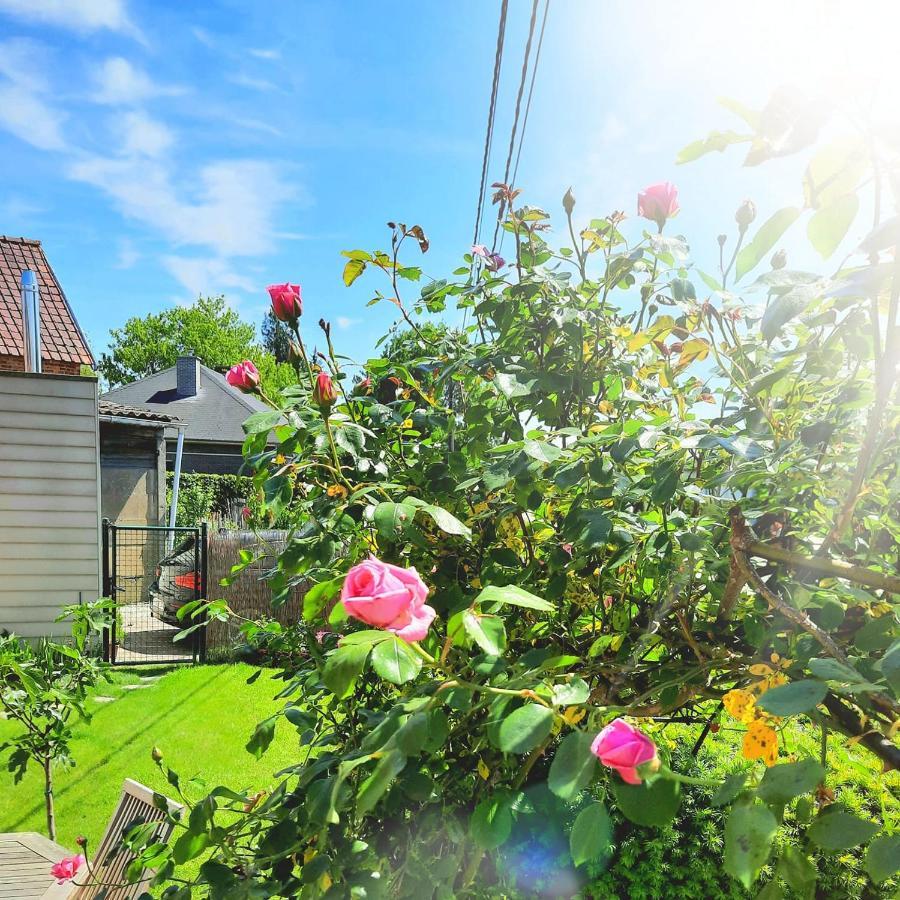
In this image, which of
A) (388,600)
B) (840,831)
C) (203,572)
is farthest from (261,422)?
(203,572)

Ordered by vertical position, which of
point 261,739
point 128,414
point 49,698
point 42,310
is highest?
point 42,310

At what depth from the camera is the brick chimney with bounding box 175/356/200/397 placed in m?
20.9

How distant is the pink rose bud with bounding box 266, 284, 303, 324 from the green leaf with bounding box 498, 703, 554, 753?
902mm

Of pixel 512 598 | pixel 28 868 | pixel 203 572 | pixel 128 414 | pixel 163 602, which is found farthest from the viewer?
pixel 128 414

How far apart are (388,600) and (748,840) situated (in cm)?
33

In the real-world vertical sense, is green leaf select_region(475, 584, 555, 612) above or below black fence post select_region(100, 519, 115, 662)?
above

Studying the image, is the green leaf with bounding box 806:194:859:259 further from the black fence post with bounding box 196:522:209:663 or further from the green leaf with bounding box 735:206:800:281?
the black fence post with bounding box 196:522:209:663

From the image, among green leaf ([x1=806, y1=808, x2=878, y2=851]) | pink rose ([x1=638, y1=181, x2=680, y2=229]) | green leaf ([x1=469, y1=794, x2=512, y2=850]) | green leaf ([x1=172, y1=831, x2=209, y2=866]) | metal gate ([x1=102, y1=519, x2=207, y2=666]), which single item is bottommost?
metal gate ([x1=102, y1=519, x2=207, y2=666])

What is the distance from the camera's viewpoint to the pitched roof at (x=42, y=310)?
9.91 metres

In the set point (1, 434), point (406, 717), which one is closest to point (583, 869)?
point (406, 717)

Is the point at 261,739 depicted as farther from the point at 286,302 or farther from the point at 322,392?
the point at 286,302

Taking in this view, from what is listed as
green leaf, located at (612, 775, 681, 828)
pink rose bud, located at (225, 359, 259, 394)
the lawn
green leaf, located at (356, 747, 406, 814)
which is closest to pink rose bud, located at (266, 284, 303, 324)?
pink rose bud, located at (225, 359, 259, 394)

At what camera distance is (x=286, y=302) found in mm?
1235

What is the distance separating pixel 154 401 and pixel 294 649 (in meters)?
21.0
